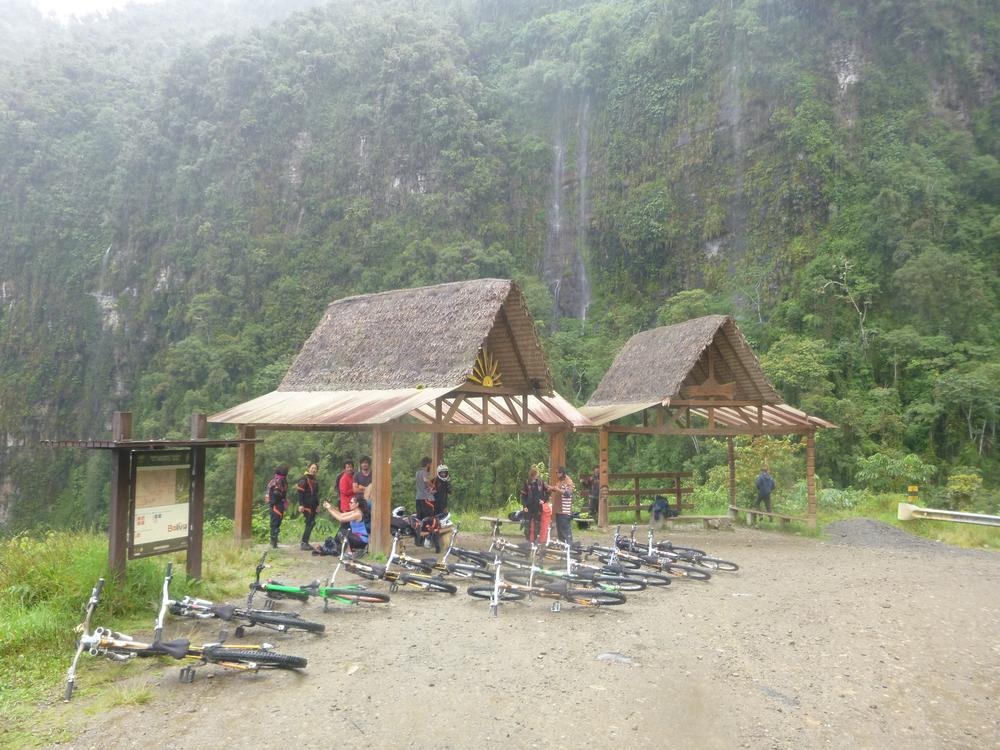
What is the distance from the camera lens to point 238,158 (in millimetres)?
53219

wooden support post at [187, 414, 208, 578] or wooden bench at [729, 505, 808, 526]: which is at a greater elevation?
wooden support post at [187, 414, 208, 578]

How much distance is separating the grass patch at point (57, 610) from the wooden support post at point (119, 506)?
0.51 ft

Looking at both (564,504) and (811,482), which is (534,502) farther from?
(811,482)

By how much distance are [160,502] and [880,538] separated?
13.1m

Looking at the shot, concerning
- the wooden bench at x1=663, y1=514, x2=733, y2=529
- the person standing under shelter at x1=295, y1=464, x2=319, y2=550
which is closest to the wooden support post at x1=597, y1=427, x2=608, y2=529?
the wooden bench at x1=663, y1=514, x2=733, y2=529

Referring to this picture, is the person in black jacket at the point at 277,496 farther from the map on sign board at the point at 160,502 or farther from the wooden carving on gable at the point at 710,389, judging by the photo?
the wooden carving on gable at the point at 710,389

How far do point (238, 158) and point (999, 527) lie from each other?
51304 millimetres

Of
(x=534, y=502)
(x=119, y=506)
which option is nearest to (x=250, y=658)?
(x=119, y=506)

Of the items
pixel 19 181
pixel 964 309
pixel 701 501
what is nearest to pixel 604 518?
pixel 701 501

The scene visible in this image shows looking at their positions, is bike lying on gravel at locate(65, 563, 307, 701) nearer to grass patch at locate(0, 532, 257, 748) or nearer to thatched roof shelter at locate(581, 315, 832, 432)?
grass patch at locate(0, 532, 257, 748)

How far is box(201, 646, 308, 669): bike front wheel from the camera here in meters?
5.16

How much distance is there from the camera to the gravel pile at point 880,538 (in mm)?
13469

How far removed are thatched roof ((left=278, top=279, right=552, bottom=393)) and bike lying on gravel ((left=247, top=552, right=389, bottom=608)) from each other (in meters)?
4.18

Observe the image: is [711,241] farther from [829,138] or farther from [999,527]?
[999,527]
